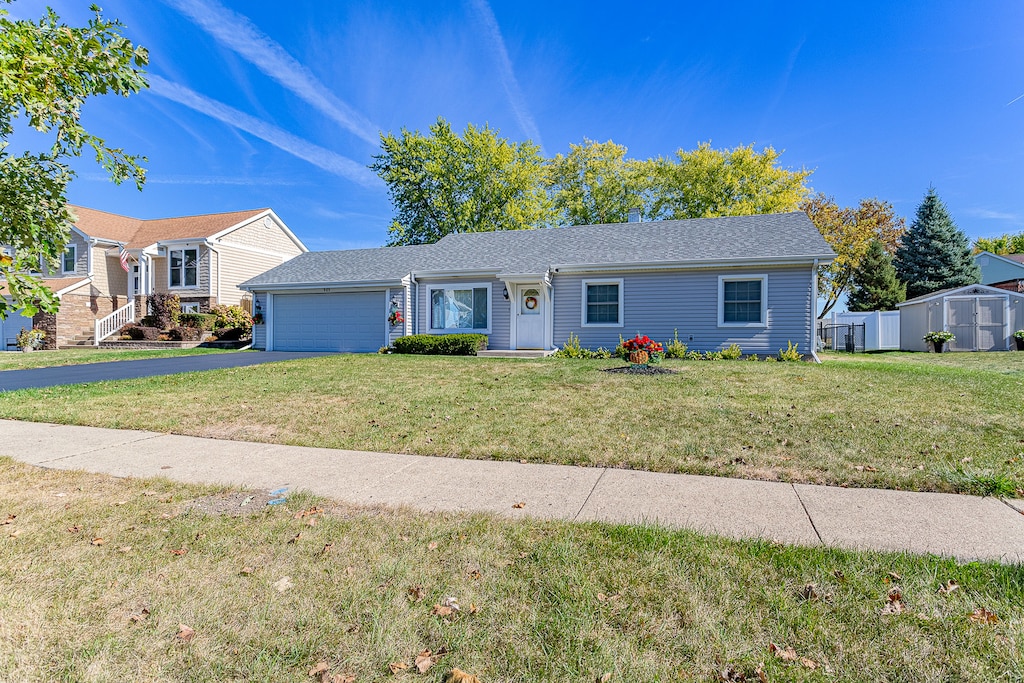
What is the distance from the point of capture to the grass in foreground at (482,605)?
2025mm

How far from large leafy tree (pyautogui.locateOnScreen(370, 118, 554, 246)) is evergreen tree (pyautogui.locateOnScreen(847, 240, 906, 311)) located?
67.5 ft

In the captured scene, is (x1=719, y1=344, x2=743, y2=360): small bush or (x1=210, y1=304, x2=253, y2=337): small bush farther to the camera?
(x1=210, y1=304, x2=253, y2=337): small bush

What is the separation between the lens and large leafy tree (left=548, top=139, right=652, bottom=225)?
114ft

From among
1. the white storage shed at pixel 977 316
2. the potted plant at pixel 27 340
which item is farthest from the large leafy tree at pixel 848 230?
the potted plant at pixel 27 340

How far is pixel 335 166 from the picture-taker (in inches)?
1206

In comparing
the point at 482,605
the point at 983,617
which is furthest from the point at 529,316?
the point at 983,617

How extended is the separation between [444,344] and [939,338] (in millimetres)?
19930

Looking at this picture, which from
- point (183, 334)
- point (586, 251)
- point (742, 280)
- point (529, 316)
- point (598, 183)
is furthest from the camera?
point (598, 183)

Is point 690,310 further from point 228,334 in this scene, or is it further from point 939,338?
point 228,334

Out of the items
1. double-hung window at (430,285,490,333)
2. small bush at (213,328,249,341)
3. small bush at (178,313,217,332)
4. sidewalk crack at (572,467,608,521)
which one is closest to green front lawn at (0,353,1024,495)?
sidewalk crack at (572,467,608,521)

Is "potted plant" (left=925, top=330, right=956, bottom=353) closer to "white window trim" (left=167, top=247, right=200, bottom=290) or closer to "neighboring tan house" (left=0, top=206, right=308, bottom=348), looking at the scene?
"neighboring tan house" (left=0, top=206, right=308, bottom=348)

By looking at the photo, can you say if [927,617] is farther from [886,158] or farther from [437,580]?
[886,158]

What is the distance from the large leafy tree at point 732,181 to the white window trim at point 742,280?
1837cm

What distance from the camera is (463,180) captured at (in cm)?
3412
